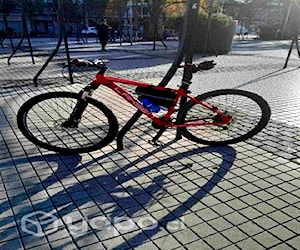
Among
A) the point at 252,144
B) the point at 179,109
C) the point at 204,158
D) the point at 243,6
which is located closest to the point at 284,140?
the point at 252,144

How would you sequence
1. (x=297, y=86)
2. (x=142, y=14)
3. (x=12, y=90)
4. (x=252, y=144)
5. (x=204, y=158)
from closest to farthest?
(x=204, y=158) → (x=252, y=144) → (x=12, y=90) → (x=297, y=86) → (x=142, y=14)

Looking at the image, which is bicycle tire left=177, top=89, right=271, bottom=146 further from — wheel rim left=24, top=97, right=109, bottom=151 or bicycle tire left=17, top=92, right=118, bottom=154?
wheel rim left=24, top=97, right=109, bottom=151

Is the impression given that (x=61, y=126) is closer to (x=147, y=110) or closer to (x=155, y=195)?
(x=147, y=110)

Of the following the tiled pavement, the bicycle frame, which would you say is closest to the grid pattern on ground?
the tiled pavement

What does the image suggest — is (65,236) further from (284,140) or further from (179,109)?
(284,140)

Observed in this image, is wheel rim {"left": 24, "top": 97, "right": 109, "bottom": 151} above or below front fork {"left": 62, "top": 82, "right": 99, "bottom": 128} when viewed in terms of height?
below

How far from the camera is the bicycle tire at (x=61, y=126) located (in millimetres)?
3531

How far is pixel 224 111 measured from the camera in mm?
3887

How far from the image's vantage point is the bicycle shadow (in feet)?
8.39

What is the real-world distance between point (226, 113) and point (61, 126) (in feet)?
6.85

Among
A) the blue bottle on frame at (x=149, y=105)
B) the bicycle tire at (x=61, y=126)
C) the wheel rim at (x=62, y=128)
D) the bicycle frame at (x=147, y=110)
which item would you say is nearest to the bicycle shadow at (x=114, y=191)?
the bicycle tire at (x=61, y=126)

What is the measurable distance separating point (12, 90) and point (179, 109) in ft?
15.4

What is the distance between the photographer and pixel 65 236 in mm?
2285

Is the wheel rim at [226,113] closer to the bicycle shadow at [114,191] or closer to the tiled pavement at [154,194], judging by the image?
the tiled pavement at [154,194]
